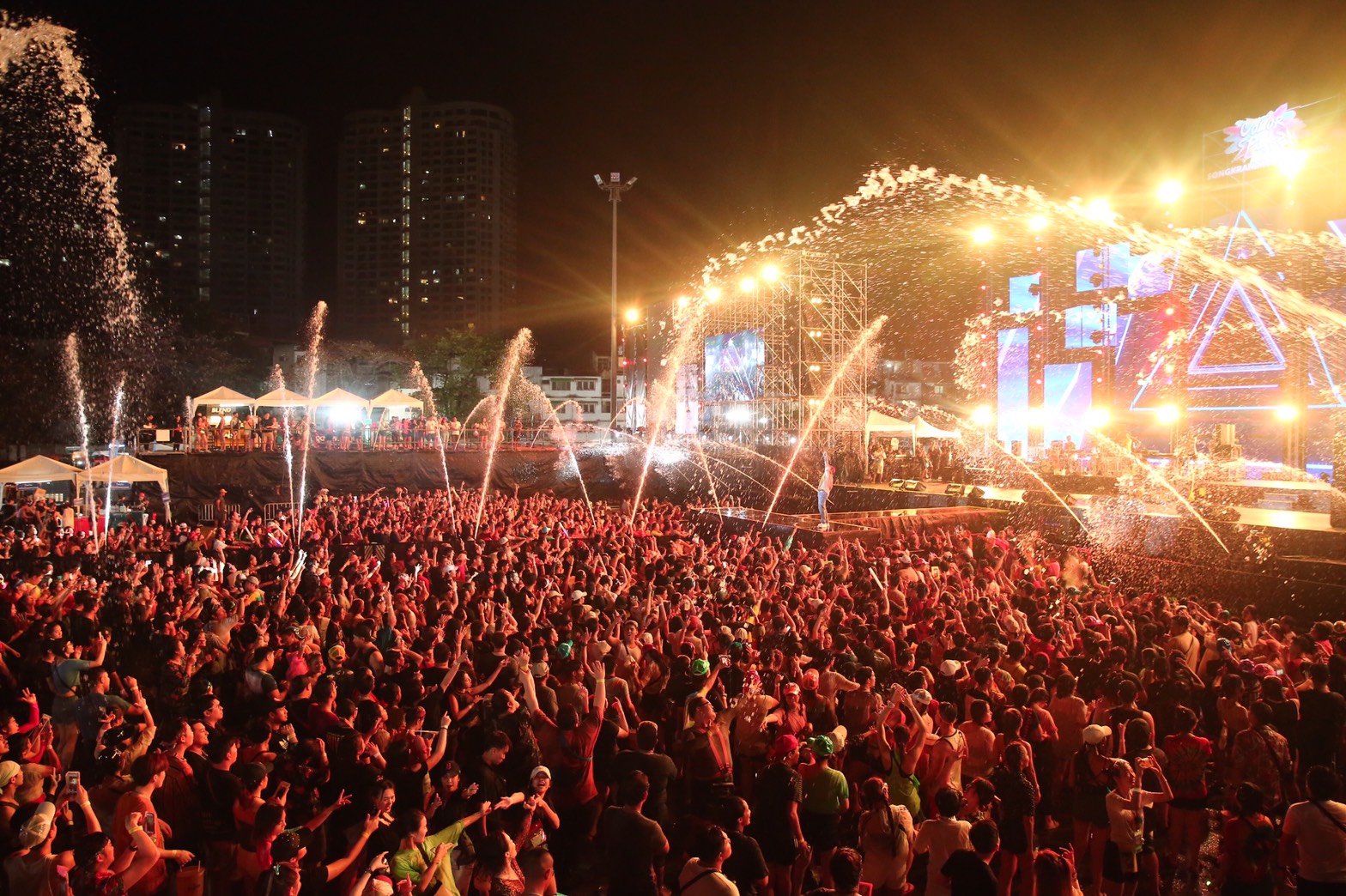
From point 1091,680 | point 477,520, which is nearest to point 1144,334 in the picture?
point 477,520

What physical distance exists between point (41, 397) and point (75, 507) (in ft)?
48.1

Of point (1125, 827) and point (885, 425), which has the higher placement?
point (885, 425)

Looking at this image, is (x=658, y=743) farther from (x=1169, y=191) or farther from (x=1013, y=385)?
(x=1169, y=191)

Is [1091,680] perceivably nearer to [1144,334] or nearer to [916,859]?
[916,859]

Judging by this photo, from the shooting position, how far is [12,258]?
33094 millimetres

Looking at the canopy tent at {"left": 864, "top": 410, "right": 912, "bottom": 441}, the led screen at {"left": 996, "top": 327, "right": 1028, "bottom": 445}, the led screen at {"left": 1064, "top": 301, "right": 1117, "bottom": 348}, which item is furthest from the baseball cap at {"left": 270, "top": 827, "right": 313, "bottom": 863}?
the led screen at {"left": 996, "top": 327, "right": 1028, "bottom": 445}

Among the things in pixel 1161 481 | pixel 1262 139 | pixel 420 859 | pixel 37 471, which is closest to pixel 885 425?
pixel 1161 481

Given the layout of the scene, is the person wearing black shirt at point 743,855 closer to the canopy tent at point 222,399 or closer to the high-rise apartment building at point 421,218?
the canopy tent at point 222,399

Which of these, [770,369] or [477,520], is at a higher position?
[770,369]

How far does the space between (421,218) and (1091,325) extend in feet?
289

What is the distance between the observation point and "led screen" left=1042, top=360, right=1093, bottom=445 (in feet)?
96.4

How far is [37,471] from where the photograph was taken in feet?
58.6

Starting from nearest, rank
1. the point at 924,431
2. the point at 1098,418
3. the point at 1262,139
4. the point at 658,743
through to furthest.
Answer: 1. the point at 658,743
2. the point at 1262,139
3. the point at 1098,418
4. the point at 924,431

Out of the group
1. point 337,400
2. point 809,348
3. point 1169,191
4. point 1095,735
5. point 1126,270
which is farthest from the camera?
point 1126,270
